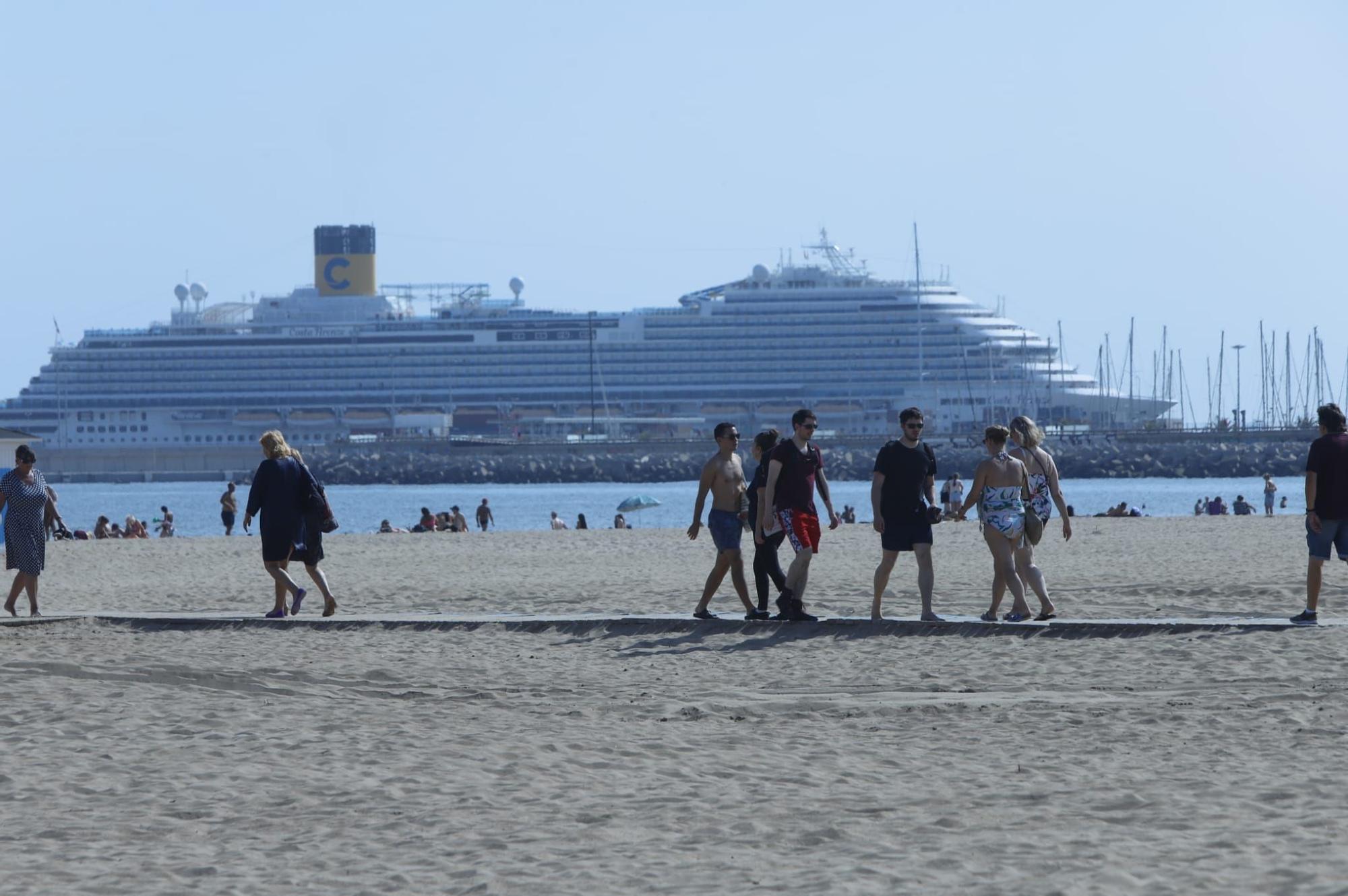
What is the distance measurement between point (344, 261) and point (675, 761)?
108 metres

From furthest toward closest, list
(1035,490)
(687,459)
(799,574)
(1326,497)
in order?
(687,459) → (799,574) → (1035,490) → (1326,497)

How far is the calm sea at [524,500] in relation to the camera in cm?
5500

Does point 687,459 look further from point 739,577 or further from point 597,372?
point 739,577

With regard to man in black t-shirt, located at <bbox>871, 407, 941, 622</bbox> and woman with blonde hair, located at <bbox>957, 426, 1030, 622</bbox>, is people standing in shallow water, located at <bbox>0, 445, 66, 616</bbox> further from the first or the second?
woman with blonde hair, located at <bbox>957, 426, 1030, 622</bbox>

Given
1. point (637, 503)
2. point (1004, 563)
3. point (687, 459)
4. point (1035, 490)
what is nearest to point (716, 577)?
point (1004, 563)

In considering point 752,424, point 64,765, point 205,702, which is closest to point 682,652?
point 205,702

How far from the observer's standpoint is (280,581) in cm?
1163

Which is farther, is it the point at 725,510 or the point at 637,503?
the point at 637,503

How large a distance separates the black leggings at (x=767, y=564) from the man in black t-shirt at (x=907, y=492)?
1.95 feet

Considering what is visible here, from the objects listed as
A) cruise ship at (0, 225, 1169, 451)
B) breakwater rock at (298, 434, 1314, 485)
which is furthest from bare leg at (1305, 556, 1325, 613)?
cruise ship at (0, 225, 1169, 451)

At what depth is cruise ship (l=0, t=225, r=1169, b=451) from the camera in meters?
102

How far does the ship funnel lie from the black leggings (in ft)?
336

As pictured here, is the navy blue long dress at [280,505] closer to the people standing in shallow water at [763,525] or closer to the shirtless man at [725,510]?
the shirtless man at [725,510]

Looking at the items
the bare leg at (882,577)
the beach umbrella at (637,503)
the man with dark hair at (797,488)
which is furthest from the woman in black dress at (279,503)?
the beach umbrella at (637,503)
